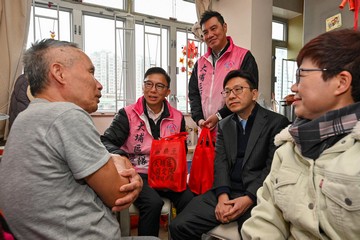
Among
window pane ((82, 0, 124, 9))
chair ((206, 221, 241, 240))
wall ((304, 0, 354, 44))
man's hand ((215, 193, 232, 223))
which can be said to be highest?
window pane ((82, 0, 124, 9))

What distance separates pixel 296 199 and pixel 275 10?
4.43 meters

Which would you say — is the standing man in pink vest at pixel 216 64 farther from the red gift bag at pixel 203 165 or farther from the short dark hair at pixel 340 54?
the short dark hair at pixel 340 54

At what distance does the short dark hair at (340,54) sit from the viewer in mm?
798

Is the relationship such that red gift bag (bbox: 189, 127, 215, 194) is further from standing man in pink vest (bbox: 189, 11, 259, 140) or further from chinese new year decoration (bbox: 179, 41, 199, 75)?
chinese new year decoration (bbox: 179, 41, 199, 75)

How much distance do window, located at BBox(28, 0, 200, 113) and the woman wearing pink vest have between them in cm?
157

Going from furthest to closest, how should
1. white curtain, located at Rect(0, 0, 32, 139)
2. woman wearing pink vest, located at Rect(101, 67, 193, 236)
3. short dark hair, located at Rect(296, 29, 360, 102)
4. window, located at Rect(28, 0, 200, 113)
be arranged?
window, located at Rect(28, 0, 200, 113) → white curtain, located at Rect(0, 0, 32, 139) → woman wearing pink vest, located at Rect(101, 67, 193, 236) → short dark hair, located at Rect(296, 29, 360, 102)

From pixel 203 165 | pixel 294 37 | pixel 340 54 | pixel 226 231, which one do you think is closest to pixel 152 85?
pixel 203 165

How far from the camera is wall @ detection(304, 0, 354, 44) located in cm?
157

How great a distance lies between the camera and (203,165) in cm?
168

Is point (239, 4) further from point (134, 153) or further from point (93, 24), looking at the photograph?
point (134, 153)

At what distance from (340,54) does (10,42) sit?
9.31ft

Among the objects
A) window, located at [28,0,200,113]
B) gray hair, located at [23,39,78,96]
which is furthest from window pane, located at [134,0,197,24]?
gray hair, located at [23,39,78,96]

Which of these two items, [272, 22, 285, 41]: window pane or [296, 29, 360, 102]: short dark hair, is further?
[272, 22, 285, 41]: window pane

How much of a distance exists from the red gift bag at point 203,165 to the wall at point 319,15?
1046 millimetres
